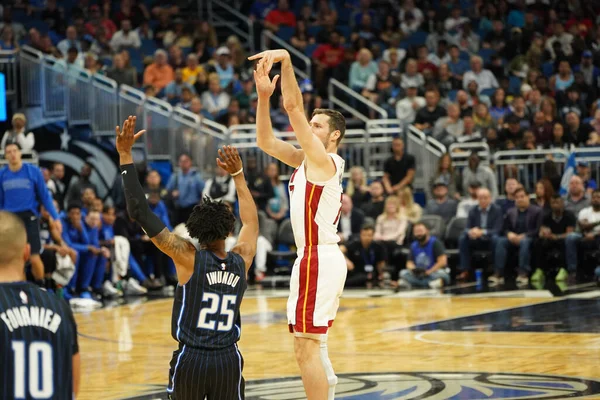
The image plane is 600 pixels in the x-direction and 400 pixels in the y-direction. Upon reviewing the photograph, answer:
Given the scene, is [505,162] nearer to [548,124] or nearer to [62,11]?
[548,124]

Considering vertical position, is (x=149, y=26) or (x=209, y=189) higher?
(x=149, y=26)

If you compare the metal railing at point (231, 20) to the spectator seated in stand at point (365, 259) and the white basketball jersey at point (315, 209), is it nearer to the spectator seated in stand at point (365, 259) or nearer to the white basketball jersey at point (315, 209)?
the spectator seated in stand at point (365, 259)

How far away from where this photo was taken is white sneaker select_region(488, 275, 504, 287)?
1807 centimetres

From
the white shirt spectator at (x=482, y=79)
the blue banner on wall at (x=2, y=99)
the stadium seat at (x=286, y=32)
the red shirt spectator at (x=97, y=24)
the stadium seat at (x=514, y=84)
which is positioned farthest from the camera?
the stadium seat at (x=286, y=32)

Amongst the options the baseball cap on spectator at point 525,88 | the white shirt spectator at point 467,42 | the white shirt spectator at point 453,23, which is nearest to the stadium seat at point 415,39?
the white shirt spectator at point 453,23

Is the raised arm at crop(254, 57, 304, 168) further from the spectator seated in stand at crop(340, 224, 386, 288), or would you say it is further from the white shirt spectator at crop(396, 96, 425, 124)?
the white shirt spectator at crop(396, 96, 425, 124)

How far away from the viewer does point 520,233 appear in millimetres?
18406

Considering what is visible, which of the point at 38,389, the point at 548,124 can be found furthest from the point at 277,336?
the point at 548,124

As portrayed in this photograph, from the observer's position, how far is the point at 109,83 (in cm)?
2225

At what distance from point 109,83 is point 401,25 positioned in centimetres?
682

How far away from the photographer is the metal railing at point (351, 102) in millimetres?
22500

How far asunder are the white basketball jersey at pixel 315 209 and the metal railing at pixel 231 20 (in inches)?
725

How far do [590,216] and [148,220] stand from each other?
12.6 meters

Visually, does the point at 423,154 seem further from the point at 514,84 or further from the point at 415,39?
the point at 415,39
